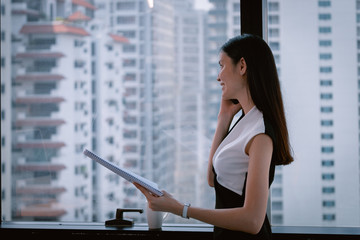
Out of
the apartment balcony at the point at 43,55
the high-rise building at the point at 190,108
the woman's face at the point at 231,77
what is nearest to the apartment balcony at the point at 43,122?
the apartment balcony at the point at 43,55

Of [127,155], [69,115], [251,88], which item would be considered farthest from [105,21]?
[251,88]

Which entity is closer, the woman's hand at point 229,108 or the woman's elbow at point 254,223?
the woman's elbow at point 254,223

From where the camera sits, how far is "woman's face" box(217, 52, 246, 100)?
4.36 ft

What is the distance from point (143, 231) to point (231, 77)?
97cm

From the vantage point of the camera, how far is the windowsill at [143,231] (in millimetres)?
1884

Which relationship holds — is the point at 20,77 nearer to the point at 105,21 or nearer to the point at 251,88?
the point at 105,21

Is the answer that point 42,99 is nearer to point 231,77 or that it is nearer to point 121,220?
point 121,220

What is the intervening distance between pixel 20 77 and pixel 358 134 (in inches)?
71.1

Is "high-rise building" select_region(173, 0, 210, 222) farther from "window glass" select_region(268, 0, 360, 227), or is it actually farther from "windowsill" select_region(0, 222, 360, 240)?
"window glass" select_region(268, 0, 360, 227)

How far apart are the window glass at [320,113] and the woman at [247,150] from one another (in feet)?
2.37

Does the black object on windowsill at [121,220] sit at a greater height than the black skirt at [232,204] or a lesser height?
lesser

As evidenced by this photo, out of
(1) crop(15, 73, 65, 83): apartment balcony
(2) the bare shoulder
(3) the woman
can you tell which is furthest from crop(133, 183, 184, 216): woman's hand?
(1) crop(15, 73, 65, 83): apartment balcony

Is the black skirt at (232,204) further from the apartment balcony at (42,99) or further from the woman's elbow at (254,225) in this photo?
the apartment balcony at (42,99)

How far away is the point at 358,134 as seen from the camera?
1.96 metres
